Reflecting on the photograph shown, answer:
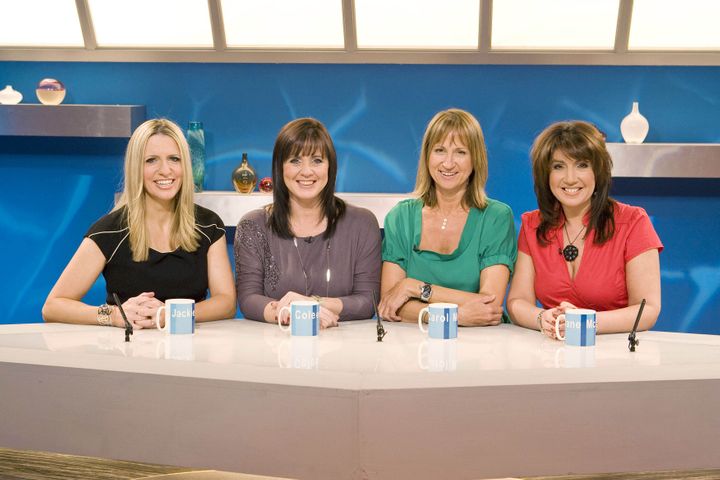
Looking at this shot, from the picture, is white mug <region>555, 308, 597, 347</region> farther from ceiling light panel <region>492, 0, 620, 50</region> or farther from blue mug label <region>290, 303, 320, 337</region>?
ceiling light panel <region>492, 0, 620, 50</region>

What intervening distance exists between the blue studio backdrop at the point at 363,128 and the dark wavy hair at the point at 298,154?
6.19 feet

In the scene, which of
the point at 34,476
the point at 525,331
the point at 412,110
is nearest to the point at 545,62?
the point at 412,110

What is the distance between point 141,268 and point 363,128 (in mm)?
2166

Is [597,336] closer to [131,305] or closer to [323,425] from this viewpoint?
[323,425]

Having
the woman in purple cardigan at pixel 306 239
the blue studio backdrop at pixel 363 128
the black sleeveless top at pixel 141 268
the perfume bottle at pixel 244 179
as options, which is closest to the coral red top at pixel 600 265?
the woman in purple cardigan at pixel 306 239

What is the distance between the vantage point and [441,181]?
9.26 ft

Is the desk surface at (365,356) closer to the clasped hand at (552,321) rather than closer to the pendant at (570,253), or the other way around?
the clasped hand at (552,321)

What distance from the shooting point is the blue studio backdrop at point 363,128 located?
448cm

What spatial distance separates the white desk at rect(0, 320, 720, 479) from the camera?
162cm

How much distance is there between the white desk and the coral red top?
703mm

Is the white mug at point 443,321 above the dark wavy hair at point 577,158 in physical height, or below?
below

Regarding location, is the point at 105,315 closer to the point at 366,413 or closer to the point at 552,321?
the point at 366,413

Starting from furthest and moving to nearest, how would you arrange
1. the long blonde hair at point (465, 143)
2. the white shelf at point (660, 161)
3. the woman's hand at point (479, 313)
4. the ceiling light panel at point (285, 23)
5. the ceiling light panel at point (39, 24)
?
the ceiling light panel at point (39, 24) < the ceiling light panel at point (285, 23) < the white shelf at point (660, 161) < the long blonde hair at point (465, 143) < the woman's hand at point (479, 313)

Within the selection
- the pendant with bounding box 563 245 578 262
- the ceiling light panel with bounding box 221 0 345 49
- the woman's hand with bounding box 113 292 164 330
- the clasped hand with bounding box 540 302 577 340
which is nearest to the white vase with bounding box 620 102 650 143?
the ceiling light panel with bounding box 221 0 345 49
